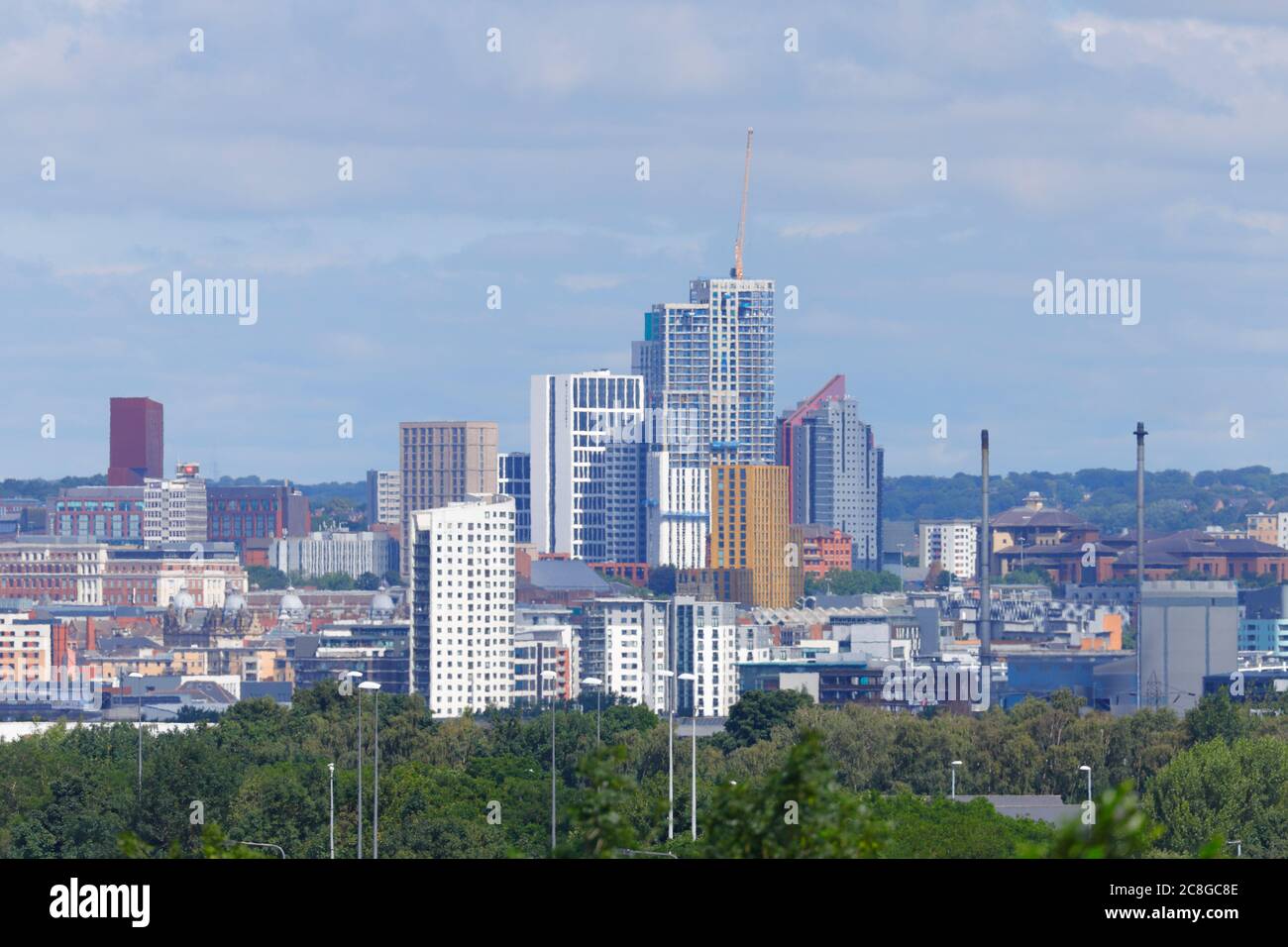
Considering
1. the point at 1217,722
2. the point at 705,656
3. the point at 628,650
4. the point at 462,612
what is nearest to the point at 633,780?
the point at 1217,722

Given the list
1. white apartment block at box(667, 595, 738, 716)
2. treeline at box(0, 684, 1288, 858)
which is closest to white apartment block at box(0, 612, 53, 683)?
white apartment block at box(667, 595, 738, 716)

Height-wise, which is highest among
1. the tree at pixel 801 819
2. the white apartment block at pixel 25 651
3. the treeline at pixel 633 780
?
the tree at pixel 801 819

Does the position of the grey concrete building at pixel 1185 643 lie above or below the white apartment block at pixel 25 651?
above

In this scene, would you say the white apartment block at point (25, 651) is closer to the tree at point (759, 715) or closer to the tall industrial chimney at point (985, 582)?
the tall industrial chimney at point (985, 582)

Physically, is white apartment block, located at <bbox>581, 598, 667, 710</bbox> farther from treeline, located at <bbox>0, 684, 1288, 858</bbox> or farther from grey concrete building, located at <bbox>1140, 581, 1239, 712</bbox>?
treeline, located at <bbox>0, 684, 1288, 858</bbox>

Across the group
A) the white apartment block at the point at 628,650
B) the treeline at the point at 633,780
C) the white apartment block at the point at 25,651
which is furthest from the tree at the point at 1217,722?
the white apartment block at the point at 25,651
